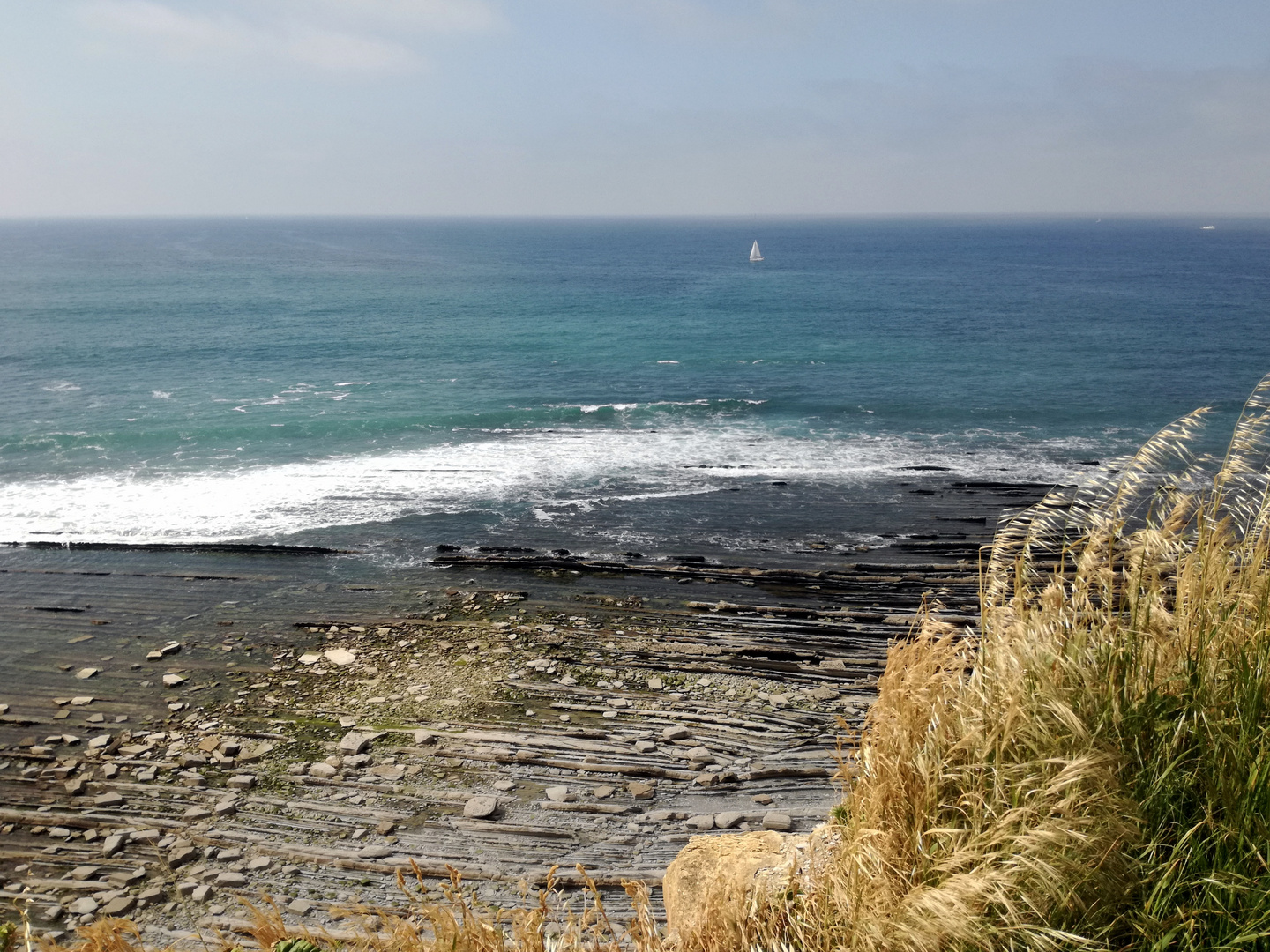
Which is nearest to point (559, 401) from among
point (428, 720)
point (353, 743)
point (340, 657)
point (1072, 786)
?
point (340, 657)

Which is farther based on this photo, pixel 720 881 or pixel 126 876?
pixel 126 876

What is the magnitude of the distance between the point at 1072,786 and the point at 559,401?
1519 inches

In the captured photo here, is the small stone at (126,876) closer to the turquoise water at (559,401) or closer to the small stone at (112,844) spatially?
the small stone at (112,844)

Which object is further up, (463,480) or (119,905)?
(463,480)

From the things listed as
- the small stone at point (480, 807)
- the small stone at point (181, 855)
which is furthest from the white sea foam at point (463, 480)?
the small stone at point (181, 855)

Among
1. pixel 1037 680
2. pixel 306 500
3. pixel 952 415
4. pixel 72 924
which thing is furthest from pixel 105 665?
pixel 952 415

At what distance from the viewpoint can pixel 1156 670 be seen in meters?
5.87

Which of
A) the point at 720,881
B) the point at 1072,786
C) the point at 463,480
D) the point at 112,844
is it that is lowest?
the point at 112,844

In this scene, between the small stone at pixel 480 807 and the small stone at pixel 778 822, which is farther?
the small stone at pixel 480 807

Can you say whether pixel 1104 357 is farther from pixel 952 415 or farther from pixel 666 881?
pixel 666 881

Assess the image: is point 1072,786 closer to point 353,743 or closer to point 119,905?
point 119,905

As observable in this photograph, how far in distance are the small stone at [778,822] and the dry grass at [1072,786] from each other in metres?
5.92

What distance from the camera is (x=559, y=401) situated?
141 feet

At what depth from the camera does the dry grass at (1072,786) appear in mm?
5172
